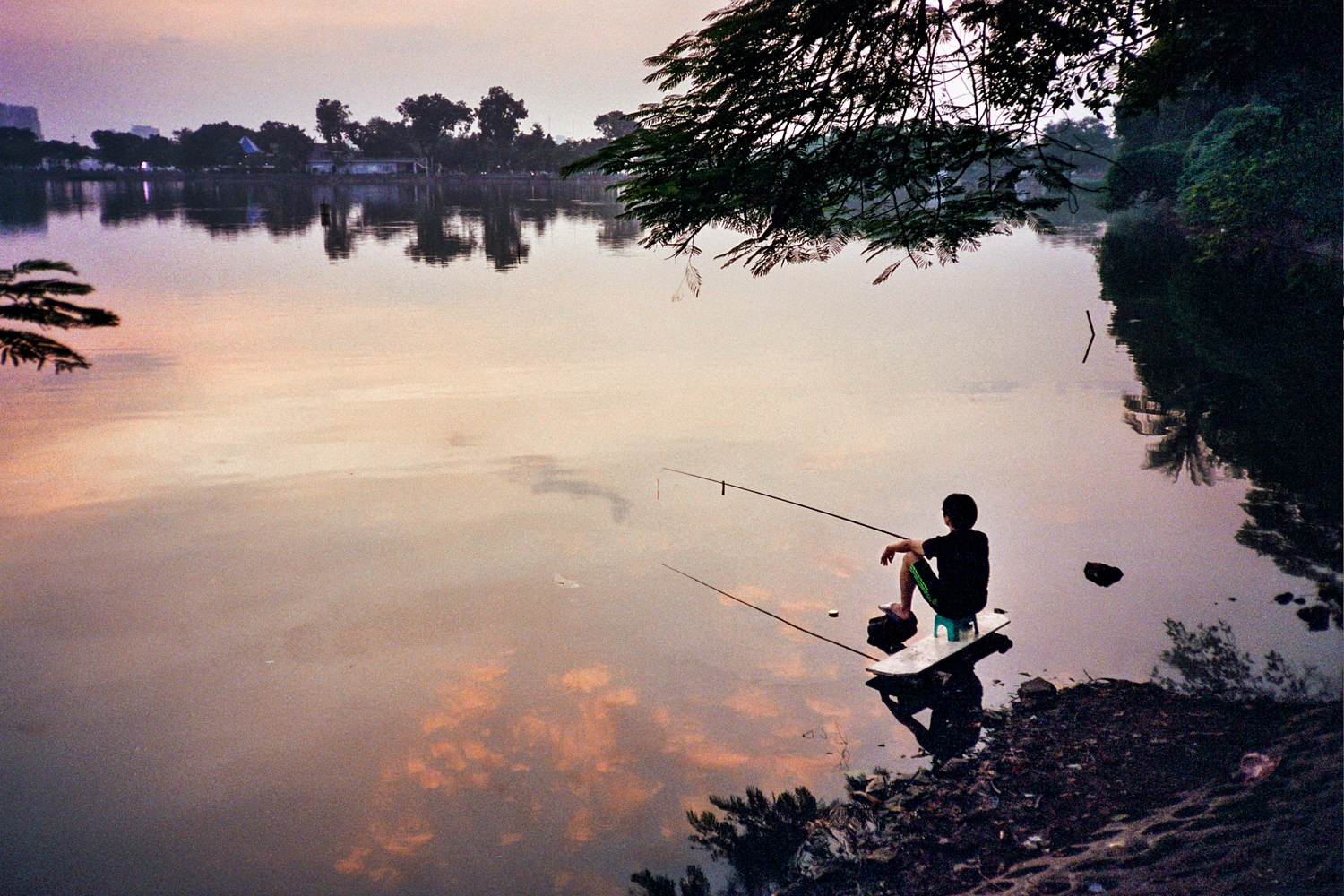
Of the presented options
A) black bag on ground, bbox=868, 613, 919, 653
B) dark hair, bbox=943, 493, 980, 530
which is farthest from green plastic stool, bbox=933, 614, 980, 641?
dark hair, bbox=943, 493, 980, 530

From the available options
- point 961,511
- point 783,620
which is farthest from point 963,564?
point 783,620

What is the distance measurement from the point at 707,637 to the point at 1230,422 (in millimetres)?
9911

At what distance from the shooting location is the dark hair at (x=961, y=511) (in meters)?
6.67

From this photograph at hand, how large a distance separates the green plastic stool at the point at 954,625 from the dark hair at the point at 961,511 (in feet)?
2.41

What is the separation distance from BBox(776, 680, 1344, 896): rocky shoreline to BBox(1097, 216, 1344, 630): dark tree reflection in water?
239 cm

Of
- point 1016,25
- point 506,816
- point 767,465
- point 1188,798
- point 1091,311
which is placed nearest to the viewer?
point 1188,798

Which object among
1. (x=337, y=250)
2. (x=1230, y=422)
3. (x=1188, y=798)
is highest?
(x=337, y=250)

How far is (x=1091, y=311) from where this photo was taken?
78.7 ft

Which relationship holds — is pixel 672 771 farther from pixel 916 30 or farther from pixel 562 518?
pixel 916 30

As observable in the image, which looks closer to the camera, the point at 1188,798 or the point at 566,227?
the point at 1188,798

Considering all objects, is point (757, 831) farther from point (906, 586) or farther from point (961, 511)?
point (961, 511)

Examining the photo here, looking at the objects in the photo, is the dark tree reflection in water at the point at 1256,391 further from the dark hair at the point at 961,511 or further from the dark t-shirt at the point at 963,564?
the dark hair at the point at 961,511

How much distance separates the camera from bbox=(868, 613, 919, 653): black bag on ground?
718 cm

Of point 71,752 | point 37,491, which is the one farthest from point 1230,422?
point 37,491
